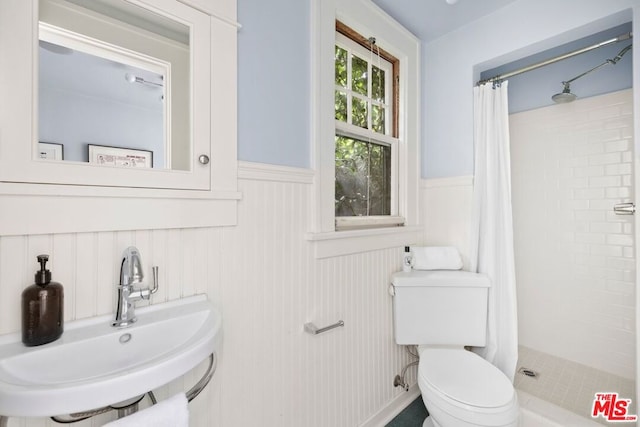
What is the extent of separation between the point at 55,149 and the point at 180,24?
1.88ft

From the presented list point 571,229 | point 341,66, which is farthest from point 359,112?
point 571,229

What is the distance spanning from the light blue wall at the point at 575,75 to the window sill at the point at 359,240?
1400 millimetres

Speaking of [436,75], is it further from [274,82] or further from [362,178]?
[274,82]

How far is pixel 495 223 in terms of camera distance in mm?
1813

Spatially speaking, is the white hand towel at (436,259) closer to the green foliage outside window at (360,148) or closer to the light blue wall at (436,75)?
the green foliage outside window at (360,148)

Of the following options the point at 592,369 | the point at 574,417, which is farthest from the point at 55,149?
the point at 592,369

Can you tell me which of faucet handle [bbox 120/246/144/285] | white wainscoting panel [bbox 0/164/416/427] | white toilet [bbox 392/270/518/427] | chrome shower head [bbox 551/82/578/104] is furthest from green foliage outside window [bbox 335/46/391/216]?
chrome shower head [bbox 551/82/578/104]

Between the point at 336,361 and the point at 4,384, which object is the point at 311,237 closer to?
the point at 336,361

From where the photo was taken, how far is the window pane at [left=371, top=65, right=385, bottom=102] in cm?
187

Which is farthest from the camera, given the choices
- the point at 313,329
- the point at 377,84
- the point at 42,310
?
the point at 377,84

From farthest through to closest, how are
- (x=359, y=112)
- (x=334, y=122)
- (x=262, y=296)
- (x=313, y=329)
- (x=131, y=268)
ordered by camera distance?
(x=359, y=112), (x=334, y=122), (x=313, y=329), (x=262, y=296), (x=131, y=268)

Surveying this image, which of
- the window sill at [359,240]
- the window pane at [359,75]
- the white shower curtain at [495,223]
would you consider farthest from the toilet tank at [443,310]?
the window pane at [359,75]

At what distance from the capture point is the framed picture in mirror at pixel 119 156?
85cm

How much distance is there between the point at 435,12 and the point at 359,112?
799 millimetres
